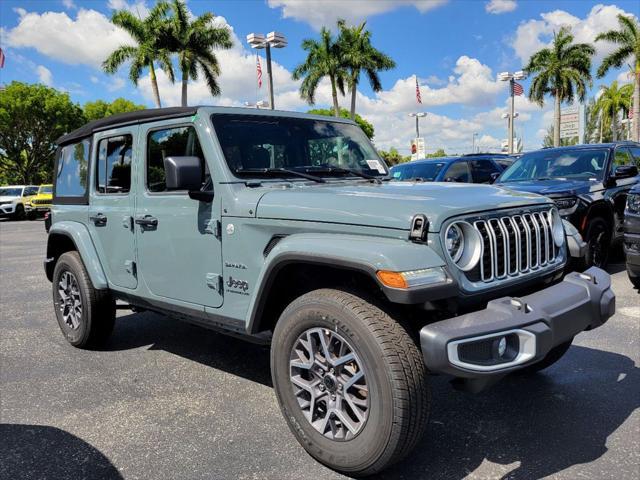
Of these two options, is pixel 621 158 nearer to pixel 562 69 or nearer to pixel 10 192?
pixel 10 192

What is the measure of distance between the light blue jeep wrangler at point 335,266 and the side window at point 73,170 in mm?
463

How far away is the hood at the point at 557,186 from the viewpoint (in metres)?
6.88

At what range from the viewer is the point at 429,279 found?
91.7 inches

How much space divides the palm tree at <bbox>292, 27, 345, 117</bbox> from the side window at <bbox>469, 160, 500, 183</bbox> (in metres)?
26.4

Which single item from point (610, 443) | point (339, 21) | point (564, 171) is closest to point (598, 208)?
point (564, 171)

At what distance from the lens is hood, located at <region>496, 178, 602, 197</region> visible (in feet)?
22.6

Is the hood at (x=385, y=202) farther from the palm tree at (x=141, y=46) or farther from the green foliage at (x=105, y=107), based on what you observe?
the green foliage at (x=105, y=107)

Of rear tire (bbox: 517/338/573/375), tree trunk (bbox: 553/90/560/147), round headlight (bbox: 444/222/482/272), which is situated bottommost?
rear tire (bbox: 517/338/573/375)

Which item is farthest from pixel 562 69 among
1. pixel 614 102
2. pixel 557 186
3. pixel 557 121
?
pixel 557 186

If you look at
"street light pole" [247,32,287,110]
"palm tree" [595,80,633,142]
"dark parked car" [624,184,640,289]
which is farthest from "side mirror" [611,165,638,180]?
"palm tree" [595,80,633,142]

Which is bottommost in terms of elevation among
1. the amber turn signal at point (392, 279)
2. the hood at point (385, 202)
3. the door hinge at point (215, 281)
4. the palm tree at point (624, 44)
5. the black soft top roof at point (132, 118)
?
the door hinge at point (215, 281)

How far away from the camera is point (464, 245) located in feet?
8.46

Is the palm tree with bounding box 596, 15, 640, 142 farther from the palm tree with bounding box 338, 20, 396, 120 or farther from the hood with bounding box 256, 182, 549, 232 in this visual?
the hood with bounding box 256, 182, 549, 232

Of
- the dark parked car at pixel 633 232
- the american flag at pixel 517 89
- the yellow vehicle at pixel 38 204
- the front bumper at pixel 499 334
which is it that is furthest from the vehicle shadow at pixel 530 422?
the american flag at pixel 517 89
